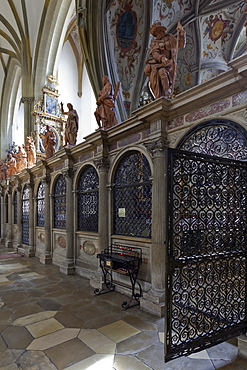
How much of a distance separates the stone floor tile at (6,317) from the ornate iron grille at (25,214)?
6.54 metres

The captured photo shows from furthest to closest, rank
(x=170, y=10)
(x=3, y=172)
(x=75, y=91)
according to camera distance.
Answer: (x=75, y=91) → (x=3, y=172) → (x=170, y=10)

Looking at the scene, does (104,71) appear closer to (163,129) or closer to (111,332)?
(163,129)

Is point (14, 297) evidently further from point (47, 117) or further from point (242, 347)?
point (47, 117)

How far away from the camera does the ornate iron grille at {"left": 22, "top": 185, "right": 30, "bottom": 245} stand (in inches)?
408

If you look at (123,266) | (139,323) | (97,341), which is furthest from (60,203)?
(97,341)

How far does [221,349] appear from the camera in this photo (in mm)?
2855

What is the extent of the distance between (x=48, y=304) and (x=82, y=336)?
140 centimetres

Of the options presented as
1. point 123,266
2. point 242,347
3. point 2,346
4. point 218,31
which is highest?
point 218,31

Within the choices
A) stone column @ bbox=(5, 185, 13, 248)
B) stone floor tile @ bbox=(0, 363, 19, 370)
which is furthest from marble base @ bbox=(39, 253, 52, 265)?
stone floor tile @ bbox=(0, 363, 19, 370)

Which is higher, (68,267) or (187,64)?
(187,64)

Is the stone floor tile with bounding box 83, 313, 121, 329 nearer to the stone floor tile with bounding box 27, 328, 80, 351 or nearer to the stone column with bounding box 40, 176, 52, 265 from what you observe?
the stone floor tile with bounding box 27, 328, 80, 351

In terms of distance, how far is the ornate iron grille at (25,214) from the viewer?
10352 millimetres

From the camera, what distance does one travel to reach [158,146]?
13.4ft

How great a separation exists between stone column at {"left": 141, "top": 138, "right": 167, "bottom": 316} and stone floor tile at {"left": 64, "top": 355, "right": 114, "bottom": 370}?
1.36 meters
